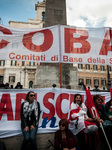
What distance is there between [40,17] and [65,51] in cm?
4319

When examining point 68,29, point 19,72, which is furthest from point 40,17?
point 68,29

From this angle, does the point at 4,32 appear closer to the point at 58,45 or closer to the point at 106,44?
the point at 58,45

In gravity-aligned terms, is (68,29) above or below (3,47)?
above

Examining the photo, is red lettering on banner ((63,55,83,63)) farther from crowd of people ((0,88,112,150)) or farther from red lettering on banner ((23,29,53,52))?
crowd of people ((0,88,112,150))

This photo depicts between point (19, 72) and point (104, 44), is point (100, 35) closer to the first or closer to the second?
point (104, 44)

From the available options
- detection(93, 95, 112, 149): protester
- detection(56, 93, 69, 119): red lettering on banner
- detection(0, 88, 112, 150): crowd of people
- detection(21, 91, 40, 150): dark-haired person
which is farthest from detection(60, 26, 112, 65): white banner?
detection(21, 91, 40, 150): dark-haired person

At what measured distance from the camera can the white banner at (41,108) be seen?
3270mm

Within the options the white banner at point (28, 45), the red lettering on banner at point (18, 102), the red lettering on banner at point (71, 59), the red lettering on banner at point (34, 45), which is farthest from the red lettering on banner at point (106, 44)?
the red lettering on banner at point (18, 102)

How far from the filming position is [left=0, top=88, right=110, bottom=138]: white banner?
129 inches

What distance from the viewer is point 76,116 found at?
290 cm

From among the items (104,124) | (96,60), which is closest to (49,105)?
(104,124)

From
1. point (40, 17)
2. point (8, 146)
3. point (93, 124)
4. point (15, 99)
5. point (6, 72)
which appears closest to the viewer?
point (93, 124)

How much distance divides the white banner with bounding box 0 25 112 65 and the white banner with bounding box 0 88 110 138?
3.40 ft

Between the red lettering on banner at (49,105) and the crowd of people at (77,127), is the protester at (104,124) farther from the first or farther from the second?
the red lettering on banner at (49,105)
